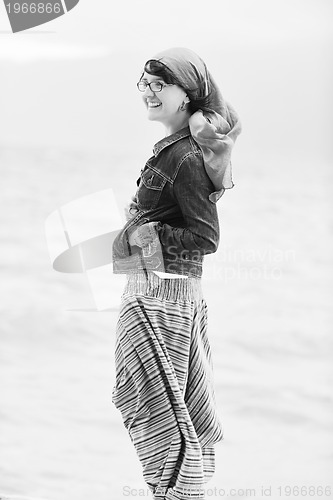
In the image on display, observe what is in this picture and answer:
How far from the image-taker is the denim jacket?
1945mm

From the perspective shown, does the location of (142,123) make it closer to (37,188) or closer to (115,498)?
(37,188)

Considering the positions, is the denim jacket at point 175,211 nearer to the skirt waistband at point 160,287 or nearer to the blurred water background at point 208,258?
the skirt waistband at point 160,287

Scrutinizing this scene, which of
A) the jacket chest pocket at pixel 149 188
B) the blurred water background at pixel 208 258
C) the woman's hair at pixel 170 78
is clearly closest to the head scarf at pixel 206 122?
the woman's hair at pixel 170 78

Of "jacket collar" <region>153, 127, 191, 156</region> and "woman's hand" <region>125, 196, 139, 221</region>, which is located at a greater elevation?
"jacket collar" <region>153, 127, 191, 156</region>

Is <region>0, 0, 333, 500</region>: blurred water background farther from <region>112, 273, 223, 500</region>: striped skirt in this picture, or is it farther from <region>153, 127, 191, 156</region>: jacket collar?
<region>153, 127, 191, 156</region>: jacket collar

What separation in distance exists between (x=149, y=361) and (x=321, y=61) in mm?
1787

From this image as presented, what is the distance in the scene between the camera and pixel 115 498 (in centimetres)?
296

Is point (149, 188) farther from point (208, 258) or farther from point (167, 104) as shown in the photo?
point (208, 258)

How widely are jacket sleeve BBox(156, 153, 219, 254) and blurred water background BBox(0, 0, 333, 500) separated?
63 centimetres

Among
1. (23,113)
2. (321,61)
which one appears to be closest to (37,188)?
(23,113)

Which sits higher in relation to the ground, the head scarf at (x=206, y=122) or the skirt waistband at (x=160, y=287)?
the head scarf at (x=206, y=122)

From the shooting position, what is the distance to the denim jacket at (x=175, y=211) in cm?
195

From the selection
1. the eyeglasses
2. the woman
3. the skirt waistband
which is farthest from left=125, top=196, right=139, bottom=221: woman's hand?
the eyeglasses

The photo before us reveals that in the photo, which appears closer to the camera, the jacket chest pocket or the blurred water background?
the jacket chest pocket
